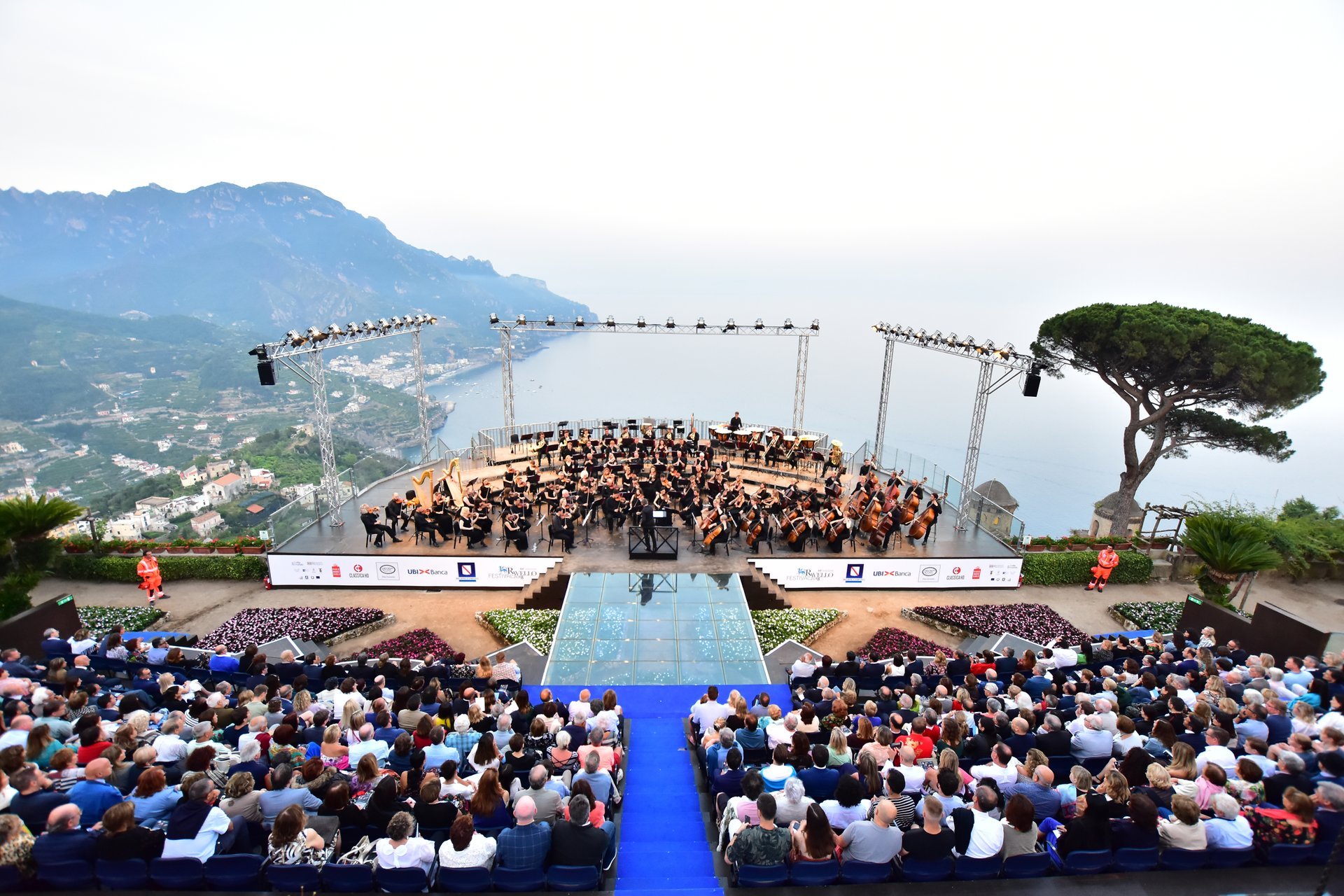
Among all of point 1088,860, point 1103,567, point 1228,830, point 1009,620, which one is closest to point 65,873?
point 1088,860

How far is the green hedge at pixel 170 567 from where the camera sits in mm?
15219

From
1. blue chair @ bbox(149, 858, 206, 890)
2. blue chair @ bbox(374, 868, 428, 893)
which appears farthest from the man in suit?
blue chair @ bbox(149, 858, 206, 890)

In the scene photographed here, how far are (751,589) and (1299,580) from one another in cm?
1563

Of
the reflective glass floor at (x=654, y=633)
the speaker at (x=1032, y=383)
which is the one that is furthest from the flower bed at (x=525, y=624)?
the speaker at (x=1032, y=383)

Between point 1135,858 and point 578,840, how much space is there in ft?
15.3

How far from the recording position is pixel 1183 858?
5.16 meters

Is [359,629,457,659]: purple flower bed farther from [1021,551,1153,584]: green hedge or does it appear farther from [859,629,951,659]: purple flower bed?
[1021,551,1153,584]: green hedge

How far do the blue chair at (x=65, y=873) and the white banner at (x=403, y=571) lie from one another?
10.2m

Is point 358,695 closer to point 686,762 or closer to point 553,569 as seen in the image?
point 686,762

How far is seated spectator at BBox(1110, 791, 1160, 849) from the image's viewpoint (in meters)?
5.00

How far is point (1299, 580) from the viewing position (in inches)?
659

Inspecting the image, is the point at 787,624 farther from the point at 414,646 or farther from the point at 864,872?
the point at 864,872

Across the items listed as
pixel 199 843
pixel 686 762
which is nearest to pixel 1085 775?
pixel 686 762

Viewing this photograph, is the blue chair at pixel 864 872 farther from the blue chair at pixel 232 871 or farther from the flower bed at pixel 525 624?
the flower bed at pixel 525 624
